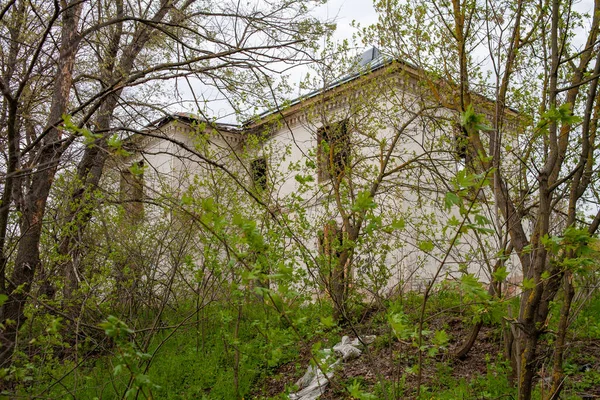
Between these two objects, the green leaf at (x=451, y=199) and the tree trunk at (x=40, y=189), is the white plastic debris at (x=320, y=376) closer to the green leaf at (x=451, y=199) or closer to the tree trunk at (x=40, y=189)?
the tree trunk at (x=40, y=189)

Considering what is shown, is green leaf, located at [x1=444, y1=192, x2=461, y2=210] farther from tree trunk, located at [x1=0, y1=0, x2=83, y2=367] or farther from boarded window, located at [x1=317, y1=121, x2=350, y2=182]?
boarded window, located at [x1=317, y1=121, x2=350, y2=182]

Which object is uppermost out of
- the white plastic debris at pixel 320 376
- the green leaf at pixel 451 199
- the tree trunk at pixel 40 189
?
the tree trunk at pixel 40 189

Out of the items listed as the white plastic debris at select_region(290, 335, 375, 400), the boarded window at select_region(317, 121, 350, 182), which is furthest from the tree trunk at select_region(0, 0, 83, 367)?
the boarded window at select_region(317, 121, 350, 182)

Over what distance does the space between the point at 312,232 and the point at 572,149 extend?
146 inches

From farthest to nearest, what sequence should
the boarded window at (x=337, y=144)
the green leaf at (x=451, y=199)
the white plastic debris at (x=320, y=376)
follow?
the boarded window at (x=337, y=144) → the white plastic debris at (x=320, y=376) → the green leaf at (x=451, y=199)

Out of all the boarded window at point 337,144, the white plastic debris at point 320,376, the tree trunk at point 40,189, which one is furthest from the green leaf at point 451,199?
the boarded window at point 337,144

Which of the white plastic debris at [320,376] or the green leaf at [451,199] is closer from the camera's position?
the green leaf at [451,199]

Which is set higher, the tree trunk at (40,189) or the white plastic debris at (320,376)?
the tree trunk at (40,189)

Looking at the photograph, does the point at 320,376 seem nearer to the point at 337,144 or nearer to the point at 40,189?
the point at 337,144

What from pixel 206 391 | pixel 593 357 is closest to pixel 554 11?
pixel 593 357

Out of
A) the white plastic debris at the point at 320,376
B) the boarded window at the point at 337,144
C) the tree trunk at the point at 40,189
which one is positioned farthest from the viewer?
the boarded window at the point at 337,144

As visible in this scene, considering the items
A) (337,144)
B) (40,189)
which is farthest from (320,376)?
(40,189)

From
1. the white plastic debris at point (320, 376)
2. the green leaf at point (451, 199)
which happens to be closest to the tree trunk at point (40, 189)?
the white plastic debris at point (320, 376)

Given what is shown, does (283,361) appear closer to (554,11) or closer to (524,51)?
(524,51)
